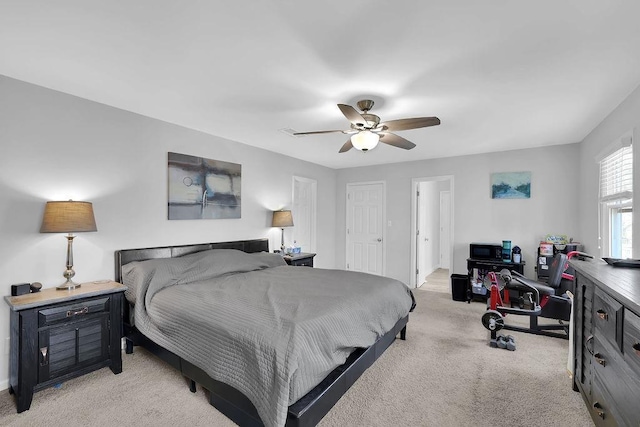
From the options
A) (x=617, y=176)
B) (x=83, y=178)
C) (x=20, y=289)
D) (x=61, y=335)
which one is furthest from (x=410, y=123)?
(x=20, y=289)

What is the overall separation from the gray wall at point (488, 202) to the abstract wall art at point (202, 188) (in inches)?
115

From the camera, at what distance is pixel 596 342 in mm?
1763

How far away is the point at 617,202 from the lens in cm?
307

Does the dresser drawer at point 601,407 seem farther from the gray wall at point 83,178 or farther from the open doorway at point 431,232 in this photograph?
the gray wall at point 83,178

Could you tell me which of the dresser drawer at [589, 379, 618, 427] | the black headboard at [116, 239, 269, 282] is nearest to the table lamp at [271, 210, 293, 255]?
the black headboard at [116, 239, 269, 282]

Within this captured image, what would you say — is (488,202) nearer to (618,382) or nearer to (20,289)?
(618,382)

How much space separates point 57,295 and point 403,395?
2743mm

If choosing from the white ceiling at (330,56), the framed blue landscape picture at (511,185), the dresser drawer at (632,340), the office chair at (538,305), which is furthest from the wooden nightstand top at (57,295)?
the framed blue landscape picture at (511,185)

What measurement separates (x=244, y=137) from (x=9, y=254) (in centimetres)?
260

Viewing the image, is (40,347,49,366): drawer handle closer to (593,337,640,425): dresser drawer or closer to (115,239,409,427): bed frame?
(115,239,409,427): bed frame

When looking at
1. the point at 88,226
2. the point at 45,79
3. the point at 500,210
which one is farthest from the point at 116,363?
the point at 500,210

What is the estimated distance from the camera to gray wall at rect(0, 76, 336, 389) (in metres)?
2.45

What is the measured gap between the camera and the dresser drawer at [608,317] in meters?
1.41

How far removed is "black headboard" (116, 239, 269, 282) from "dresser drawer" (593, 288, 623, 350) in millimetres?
3659
